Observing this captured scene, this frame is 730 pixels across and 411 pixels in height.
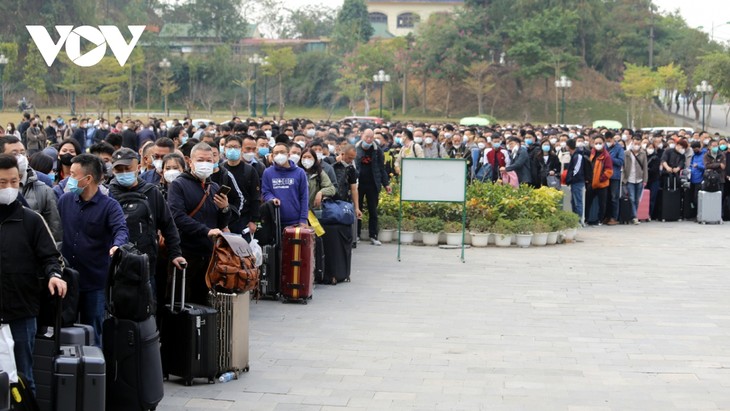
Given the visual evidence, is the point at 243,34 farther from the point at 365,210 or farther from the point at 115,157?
the point at 115,157

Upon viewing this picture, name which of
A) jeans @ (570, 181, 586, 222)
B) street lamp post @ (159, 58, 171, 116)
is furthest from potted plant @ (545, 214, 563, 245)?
street lamp post @ (159, 58, 171, 116)

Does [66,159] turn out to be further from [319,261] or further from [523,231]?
[523,231]

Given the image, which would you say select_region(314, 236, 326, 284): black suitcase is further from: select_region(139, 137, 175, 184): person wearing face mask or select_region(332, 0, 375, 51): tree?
select_region(332, 0, 375, 51): tree

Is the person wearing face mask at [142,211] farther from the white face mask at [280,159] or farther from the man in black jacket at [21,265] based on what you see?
the white face mask at [280,159]

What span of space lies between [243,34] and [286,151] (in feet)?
263

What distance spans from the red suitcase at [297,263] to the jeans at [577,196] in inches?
412

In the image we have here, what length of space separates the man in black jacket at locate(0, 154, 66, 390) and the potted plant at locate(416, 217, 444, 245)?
11.3m

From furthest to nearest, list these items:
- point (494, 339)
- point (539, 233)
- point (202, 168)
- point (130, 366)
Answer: point (539, 233), point (494, 339), point (202, 168), point (130, 366)

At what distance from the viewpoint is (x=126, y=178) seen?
812 centimetres

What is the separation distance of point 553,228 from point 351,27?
232 feet

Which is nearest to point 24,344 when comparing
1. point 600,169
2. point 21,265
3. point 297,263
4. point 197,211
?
point 21,265

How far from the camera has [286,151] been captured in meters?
12.4

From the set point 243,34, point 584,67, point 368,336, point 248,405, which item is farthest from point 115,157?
point 243,34

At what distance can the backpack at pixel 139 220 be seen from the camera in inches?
317
